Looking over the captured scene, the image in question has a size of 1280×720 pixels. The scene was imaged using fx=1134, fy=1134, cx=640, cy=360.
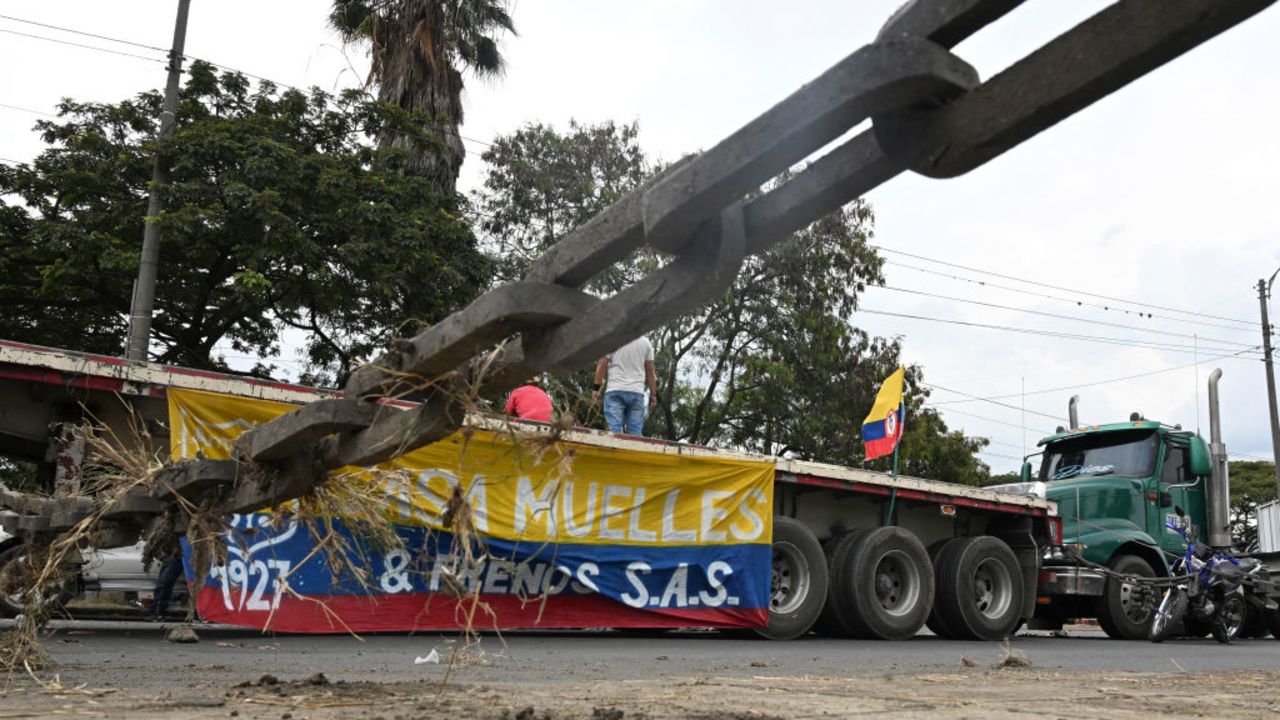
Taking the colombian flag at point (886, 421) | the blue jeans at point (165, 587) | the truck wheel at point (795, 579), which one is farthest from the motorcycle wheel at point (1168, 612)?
the blue jeans at point (165, 587)

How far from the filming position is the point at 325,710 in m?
4.01

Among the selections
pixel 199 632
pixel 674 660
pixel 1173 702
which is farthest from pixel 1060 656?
pixel 199 632

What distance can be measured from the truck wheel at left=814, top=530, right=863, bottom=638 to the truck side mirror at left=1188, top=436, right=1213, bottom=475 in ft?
18.2

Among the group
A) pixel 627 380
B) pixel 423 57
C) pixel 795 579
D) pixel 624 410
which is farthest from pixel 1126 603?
pixel 423 57

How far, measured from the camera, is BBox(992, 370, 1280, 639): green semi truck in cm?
1328

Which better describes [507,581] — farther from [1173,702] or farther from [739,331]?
[739,331]

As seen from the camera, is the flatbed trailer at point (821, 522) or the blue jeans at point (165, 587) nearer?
the flatbed trailer at point (821, 522)

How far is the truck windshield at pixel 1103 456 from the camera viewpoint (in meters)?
14.3

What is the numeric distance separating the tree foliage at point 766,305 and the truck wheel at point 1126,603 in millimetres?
13500

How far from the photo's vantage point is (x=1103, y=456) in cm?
1467

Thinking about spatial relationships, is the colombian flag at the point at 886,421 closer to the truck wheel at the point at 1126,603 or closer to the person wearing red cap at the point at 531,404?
the truck wheel at the point at 1126,603

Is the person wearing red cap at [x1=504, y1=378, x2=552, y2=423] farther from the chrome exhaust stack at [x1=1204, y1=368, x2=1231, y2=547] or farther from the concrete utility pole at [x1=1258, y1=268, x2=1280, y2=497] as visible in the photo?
the concrete utility pole at [x1=1258, y1=268, x2=1280, y2=497]

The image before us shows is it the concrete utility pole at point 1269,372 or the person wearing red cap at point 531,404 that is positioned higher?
the concrete utility pole at point 1269,372

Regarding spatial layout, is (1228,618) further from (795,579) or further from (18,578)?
(18,578)
